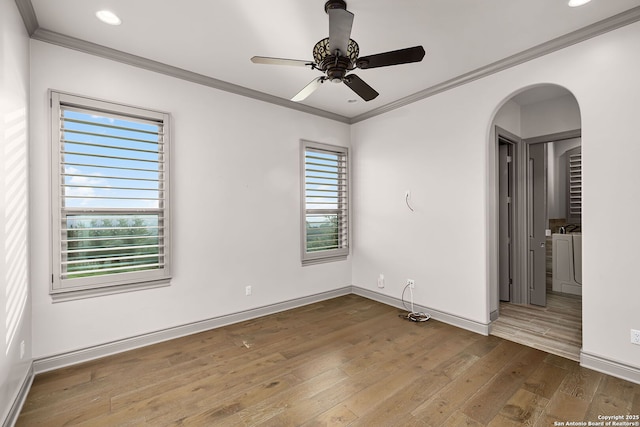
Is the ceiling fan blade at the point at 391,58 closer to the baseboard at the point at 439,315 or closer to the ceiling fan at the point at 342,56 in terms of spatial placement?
the ceiling fan at the point at 342,56

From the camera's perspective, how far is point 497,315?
3748 mm

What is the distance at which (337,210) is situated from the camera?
4.80 m

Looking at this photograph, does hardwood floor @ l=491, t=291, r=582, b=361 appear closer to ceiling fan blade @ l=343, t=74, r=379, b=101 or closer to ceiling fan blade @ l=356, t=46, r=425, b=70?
ceiling fan blade @ l=343, t=74, r=379, b=101

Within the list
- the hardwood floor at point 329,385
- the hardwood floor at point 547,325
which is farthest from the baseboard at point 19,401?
the hardwood floor at point 547,325

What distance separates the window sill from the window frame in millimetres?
1807

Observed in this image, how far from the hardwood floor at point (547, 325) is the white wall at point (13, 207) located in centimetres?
404

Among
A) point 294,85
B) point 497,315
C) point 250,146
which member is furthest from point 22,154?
point 497,315

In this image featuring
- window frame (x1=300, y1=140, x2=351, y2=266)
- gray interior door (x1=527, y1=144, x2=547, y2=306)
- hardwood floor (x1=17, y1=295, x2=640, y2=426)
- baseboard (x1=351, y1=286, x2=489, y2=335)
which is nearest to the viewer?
hardwood floor (x1=17, y1=295, x2=640, y2=426)

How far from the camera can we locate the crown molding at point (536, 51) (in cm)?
239

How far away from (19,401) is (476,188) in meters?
4.24

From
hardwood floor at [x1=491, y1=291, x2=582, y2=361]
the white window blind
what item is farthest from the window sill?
the white window blind

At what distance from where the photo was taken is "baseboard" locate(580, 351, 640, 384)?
7.74 feet

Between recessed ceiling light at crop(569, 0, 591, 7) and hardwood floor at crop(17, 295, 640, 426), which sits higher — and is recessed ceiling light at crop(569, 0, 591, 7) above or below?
above

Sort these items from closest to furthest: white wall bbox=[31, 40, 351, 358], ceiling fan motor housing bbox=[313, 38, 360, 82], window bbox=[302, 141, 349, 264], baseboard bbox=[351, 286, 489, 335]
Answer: ceiling fan motor housing bbox=[313, 38, 360, 82] < white wall bbox=[31, 40, 351, 358] < baseboard bbox=[351, 286, 489, 335] < window bbox=[302, 141, 349, 264]
